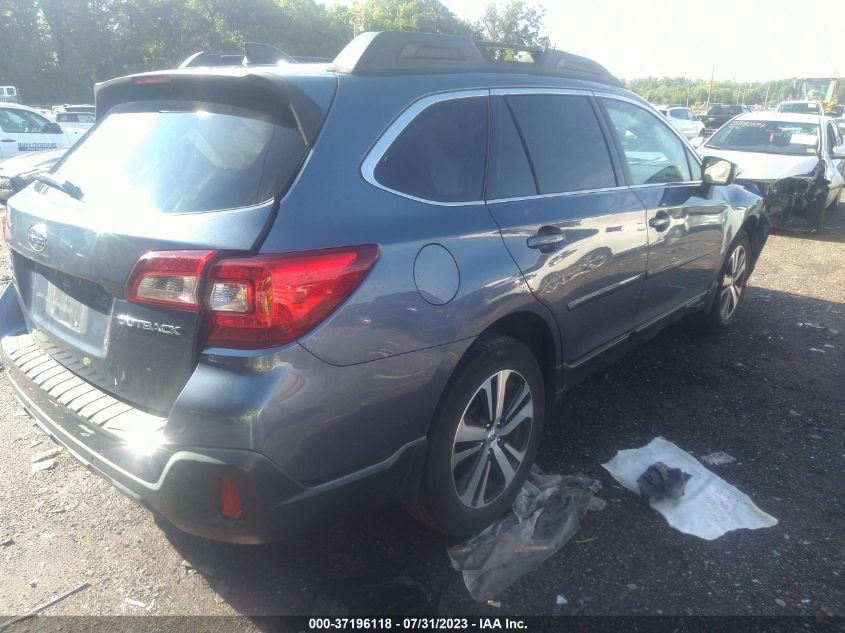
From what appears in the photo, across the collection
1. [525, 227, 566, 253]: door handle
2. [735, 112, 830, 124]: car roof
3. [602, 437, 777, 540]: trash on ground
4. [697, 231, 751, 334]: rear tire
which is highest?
[735, 112, 830, 124]: car roof

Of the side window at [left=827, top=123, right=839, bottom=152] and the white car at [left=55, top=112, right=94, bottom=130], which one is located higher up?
the side window at [left=827, top=123, right=839, bottom=152]

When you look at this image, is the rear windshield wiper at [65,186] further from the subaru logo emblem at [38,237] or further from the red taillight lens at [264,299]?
the red taillight lens at [264,299]

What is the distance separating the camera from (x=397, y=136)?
7.73 feet

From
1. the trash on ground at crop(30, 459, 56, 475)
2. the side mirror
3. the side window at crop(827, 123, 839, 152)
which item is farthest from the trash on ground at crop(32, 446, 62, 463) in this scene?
the side window at crop(827, 123, 839, 152)

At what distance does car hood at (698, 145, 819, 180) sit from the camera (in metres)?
9.20

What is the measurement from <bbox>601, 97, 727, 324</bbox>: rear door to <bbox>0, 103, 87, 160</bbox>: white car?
486 inches

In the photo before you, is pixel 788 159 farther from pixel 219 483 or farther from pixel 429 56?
pixel 219 483

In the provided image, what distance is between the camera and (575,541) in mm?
2771

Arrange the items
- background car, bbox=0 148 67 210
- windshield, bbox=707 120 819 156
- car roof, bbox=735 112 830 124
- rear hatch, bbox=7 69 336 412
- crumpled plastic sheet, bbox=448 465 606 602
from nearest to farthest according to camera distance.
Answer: rear hatch, bbox=7 69 336 412, crumpled plastic sheet, bbox=448 465 606 602, background car, bbox=0 148 67 210, windshield, bbox=707 120 819 156, car roof, bbox=735 112 830 124

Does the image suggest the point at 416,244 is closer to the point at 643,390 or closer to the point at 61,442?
the point at 61,442

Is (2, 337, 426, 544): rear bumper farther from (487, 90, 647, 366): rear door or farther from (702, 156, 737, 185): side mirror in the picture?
(702, 156, 737, 185): side mirror

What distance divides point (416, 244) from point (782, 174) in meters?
8.74

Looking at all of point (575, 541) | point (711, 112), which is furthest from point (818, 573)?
point (711, 112)

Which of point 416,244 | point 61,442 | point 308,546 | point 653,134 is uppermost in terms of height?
point 653,134
